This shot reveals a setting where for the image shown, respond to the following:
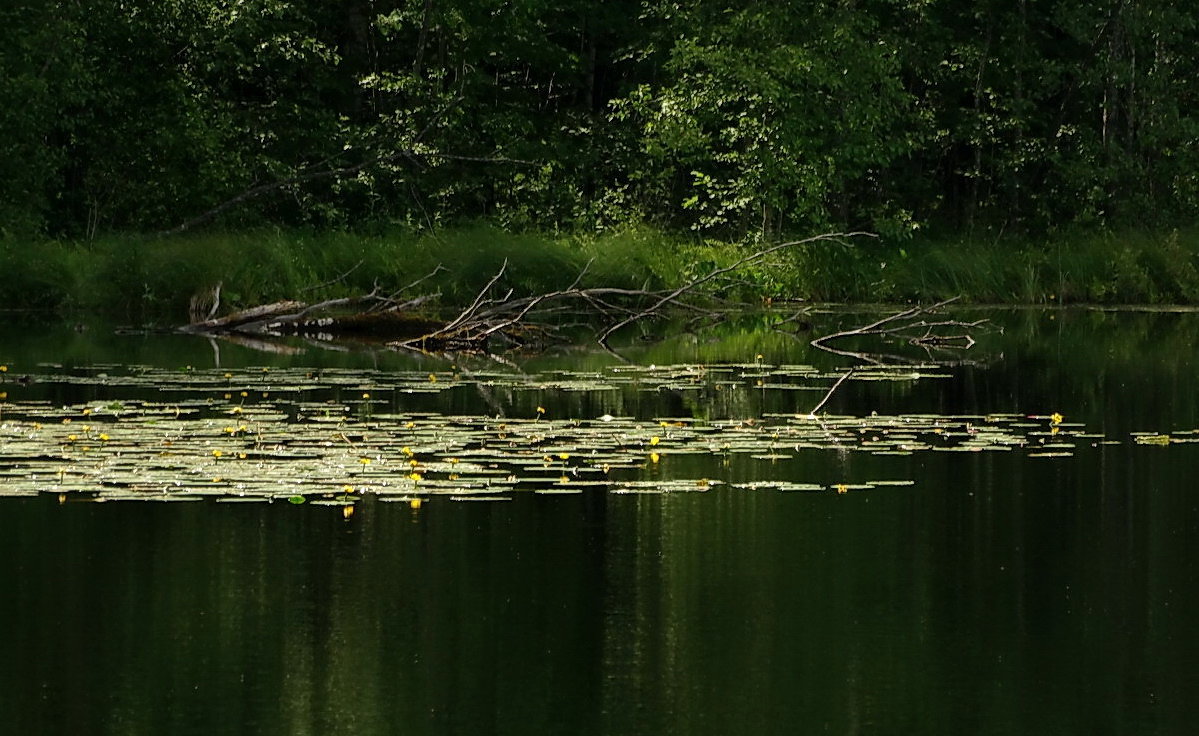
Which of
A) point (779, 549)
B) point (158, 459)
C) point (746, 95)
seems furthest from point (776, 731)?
point (746, 95)

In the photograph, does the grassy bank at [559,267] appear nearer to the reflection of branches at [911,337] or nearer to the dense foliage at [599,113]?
the dense foliage at [599,113]

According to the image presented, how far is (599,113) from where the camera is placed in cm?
3869

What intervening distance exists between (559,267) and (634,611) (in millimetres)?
19355

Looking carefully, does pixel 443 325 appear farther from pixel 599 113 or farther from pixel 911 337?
pixel 599 113

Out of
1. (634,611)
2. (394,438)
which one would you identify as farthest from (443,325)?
(634,611)

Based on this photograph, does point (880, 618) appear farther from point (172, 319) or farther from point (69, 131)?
point (69, 131)

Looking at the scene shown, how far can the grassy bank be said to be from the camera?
81.4ft

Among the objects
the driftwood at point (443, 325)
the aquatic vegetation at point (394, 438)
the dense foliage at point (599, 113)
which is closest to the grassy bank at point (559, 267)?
the driftwood at point (443, 325)

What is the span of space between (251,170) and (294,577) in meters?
25.9

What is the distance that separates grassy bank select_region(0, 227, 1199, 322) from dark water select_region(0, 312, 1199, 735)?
13.1 m

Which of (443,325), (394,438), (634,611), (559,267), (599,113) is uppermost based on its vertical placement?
(599,113)

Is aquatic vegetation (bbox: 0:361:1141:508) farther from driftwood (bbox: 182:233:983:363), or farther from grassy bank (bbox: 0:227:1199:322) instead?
grassy bank (bbox: 0:227:1199:322)

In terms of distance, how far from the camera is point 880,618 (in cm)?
698

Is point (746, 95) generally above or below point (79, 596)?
above
